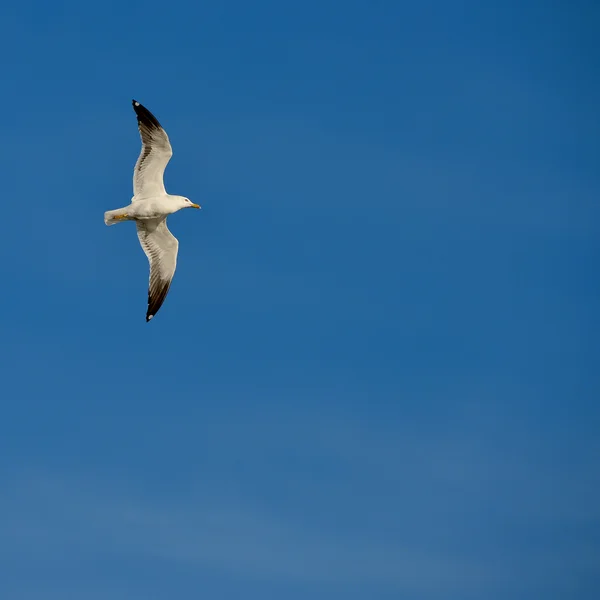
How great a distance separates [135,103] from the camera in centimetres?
3847

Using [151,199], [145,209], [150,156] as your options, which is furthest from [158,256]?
[150,156]

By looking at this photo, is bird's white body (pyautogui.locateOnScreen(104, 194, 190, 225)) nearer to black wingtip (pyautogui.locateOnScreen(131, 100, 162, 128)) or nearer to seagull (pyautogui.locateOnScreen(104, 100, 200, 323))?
seagull (pyautogui.locateOnScreen(104, 100, 200, 323))

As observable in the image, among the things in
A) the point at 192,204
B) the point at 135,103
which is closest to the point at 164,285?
the point at 192,204

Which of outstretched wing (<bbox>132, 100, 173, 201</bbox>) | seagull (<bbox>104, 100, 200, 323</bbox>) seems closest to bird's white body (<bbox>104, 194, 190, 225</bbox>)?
seagull (<bbox>104, 100, 200, 323</bbox>)

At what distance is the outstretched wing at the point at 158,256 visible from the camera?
4059cm

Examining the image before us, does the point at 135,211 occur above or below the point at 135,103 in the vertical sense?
below

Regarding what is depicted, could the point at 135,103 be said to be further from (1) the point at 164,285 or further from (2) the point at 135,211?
(1) the point at 164,285

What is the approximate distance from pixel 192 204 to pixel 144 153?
2470 millimetres

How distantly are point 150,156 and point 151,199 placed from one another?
1305 millimetres

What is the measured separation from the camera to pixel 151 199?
39000 millimetres

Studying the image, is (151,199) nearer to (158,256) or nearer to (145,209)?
(145,209)

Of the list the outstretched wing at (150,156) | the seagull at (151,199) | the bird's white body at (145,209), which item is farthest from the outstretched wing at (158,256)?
the outstretched wing at (150,156)

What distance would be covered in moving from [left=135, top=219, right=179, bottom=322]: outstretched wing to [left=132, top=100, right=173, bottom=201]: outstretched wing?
61.6 inches

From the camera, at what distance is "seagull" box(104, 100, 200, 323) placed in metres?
38.6
